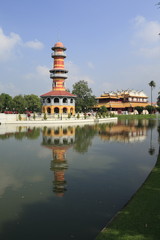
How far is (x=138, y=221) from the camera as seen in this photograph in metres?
5.80

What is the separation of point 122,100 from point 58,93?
1577 inches

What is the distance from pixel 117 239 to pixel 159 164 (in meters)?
7.80

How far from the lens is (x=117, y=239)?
4980 millimetres

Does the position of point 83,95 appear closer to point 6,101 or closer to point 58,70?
point 58,70

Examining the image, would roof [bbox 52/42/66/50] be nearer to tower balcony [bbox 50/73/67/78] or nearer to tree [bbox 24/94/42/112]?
tower balcony [bbox 50/73/67/78]

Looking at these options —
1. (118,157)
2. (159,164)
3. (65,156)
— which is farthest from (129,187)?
(65,156)

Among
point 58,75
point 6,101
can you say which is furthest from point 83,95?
point 6,101

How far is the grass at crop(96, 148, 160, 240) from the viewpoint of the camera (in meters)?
5.14

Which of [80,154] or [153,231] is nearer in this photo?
[153,231]

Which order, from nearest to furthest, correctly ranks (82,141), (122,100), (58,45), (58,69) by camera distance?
(82,141) → (58,69) → (58,45) → (122,100)

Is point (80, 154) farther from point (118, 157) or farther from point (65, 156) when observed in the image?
point (118, 157)

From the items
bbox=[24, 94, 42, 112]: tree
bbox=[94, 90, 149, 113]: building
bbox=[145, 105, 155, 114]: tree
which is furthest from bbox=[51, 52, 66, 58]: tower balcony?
bbox=[145, 105, 155, 114]: tree

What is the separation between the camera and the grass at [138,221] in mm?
5137

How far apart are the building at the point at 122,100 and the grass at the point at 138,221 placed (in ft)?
256
